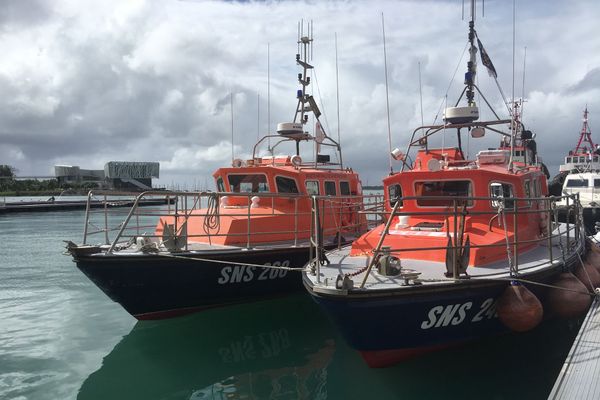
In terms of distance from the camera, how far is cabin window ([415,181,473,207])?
713 cm

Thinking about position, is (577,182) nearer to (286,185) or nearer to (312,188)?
(312,188)

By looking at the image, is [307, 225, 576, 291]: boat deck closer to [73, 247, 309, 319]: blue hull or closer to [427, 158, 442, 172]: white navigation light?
[73, 247, 309, 319]: blue hull

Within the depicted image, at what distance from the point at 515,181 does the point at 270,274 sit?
13.8 feet

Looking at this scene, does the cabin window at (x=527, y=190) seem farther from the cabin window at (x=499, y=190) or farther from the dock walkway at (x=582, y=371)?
the dock walkway at (x=582, y=371)

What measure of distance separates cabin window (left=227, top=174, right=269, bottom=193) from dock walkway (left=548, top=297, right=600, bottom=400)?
238 inches

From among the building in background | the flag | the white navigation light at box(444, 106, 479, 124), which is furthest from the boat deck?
the building in background

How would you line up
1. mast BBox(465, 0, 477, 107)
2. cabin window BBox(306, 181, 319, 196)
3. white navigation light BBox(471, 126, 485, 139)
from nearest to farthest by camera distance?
1. white navigation light BBox(471, 126, 485, 139)
2. mast BBox(465, 0, 477, 107)
3. cabin window BBox(306, 181, 319, 196)

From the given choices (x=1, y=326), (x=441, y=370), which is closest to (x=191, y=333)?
(x=1, y=326)

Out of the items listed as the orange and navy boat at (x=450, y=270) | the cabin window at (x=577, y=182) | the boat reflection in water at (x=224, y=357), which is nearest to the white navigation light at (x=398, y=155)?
the orange and navy boat at (x=450, y=270)

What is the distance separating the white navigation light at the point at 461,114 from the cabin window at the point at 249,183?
368 cm

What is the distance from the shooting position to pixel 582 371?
4.69 metres

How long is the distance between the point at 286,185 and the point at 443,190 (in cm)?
339

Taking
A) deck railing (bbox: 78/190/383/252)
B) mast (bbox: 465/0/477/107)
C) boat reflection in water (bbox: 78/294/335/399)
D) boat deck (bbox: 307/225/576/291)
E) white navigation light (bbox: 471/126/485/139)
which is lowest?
boat reflection in water (bbox: 78/294/335/399)

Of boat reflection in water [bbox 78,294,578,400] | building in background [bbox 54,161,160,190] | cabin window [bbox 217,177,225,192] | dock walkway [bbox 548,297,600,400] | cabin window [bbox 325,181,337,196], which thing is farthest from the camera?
building in background [bbox 54,161,160,190]
